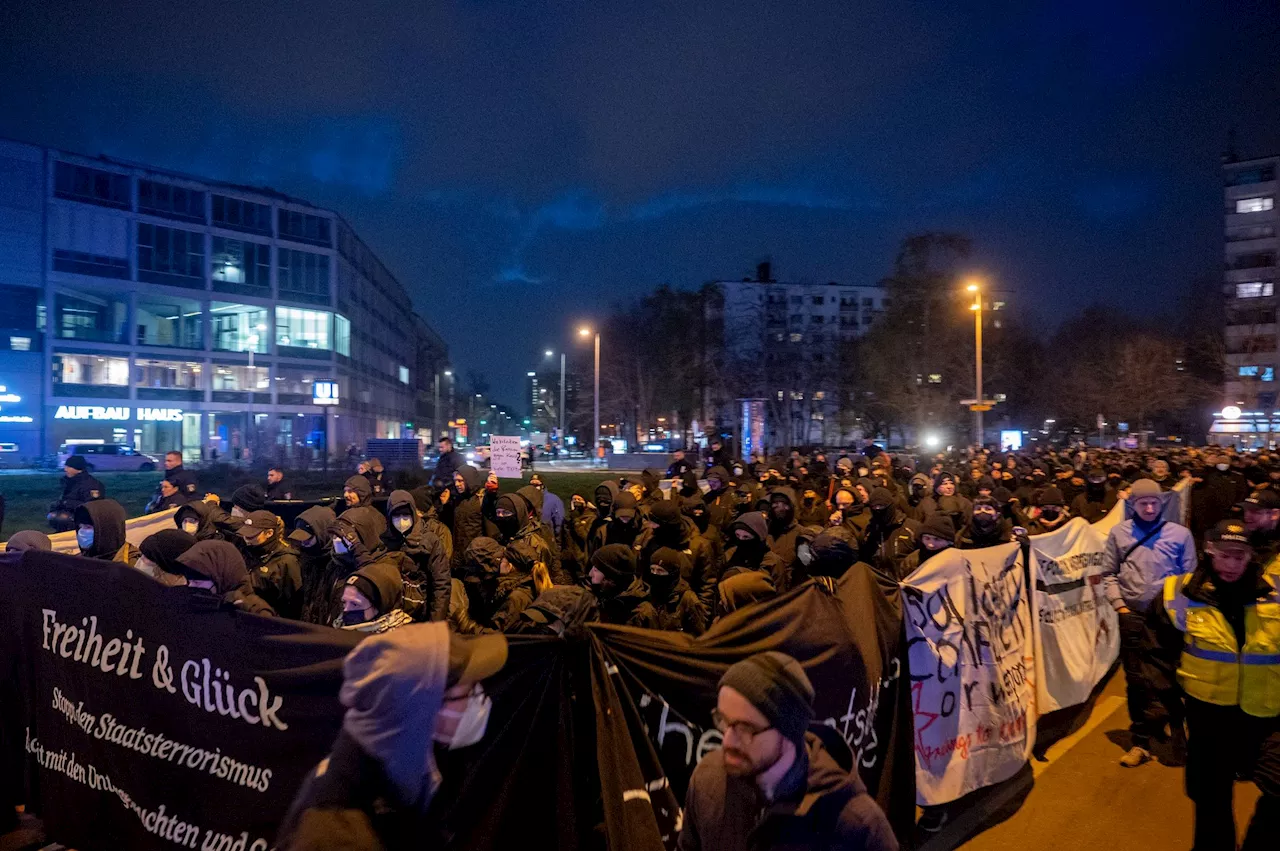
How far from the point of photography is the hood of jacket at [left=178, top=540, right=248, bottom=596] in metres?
4.49

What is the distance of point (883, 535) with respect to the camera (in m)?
8.95

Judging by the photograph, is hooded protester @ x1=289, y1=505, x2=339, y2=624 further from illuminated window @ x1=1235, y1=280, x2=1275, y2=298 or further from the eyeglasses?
illuminated window @ x1=1235, y1=280, x2=1275, y2=298

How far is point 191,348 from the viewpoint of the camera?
5769 centimetres

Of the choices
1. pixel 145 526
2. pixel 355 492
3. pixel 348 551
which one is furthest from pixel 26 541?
pixel 355 492

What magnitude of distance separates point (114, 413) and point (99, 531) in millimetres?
55638

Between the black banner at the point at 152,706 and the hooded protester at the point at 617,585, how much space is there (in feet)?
7.61

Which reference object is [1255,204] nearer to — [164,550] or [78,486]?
[78,486]

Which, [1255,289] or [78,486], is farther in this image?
[1255,289]

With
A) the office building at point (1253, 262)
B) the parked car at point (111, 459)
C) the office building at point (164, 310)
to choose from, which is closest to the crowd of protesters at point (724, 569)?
the parked car at point (111, 459)

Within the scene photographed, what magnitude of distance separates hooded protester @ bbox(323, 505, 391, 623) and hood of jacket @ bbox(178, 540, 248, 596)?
0.92 metres

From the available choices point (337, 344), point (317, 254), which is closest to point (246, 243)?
point (317, 254)

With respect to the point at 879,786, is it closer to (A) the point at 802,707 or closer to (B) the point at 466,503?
(A) the point at 802,707

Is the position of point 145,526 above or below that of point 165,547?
below

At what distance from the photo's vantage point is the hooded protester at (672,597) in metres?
5.70
